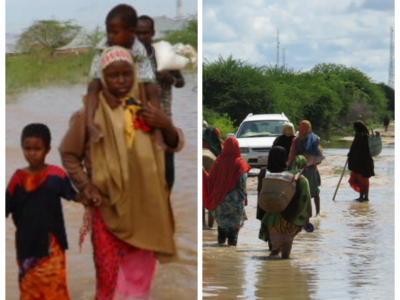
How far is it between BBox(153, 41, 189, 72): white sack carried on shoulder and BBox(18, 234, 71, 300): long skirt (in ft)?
3.50

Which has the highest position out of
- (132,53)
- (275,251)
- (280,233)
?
(132,53)

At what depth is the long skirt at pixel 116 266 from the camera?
6.34 metres

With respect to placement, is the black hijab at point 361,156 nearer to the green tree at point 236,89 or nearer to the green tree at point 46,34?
the green tree at point 236,89

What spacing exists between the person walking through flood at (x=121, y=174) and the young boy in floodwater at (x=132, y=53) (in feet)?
0.11

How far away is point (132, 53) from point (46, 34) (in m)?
0.63

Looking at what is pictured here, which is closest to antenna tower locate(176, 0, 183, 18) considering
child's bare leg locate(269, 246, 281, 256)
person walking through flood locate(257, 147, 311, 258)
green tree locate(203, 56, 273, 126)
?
person walking through flood locate(257, 147, 311, 258)

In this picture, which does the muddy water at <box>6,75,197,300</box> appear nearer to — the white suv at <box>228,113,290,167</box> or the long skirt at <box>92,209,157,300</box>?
the long skirt at <box>92,209,157,300</box>

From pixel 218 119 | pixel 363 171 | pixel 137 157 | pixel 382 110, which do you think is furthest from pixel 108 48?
pixel 218 119

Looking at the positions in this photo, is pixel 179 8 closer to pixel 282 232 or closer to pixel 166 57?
pixel 166 57

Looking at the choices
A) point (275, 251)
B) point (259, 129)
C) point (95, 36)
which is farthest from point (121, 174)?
point (259, 129)

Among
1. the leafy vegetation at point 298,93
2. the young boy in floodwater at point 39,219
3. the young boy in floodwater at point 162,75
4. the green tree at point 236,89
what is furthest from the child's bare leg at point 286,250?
the green tree at point 236,89

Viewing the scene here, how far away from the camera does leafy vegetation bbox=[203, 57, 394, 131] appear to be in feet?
49.1

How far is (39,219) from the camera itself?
6.40m
